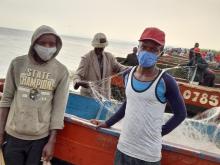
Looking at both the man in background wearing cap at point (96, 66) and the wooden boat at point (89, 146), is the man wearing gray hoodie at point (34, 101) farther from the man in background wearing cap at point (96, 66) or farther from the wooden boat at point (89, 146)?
the man in background wearing cap at point (96, 66)

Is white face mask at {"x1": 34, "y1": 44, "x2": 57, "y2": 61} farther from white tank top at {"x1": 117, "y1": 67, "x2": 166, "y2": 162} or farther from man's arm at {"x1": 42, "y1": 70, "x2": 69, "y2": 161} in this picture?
white tank top at {"x1": 117, "y1": 67, "x2": 166, "y2": 162}

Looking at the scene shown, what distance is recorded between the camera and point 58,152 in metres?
4.80

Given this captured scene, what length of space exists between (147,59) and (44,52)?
2.57ft

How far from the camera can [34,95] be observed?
311 centimetres

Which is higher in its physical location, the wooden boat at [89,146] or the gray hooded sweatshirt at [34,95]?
the gray hooded sweatshirt at [34,95]

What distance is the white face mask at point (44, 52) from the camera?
308 centimetres

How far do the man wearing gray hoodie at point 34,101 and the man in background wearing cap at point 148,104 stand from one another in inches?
24.0

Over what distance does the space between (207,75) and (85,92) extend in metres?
6.02

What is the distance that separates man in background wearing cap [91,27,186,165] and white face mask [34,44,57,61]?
0.64 m

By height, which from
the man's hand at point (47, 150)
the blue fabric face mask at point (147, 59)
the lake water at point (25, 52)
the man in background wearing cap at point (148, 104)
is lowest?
the lake water at point (25, 52)

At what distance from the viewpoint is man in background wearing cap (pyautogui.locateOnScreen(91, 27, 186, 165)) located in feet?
9.13

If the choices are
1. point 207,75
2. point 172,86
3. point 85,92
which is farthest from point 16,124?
point 207,75

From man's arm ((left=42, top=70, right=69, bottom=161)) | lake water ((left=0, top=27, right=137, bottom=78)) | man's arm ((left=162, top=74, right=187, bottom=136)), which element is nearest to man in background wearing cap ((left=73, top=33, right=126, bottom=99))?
man's arm ((left=42, top=70, right=69, bottom=161))

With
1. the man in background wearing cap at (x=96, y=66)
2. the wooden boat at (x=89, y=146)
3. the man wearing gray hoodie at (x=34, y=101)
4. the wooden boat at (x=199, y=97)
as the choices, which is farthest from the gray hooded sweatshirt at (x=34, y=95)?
the wooden boat at (x=199, y=97)
